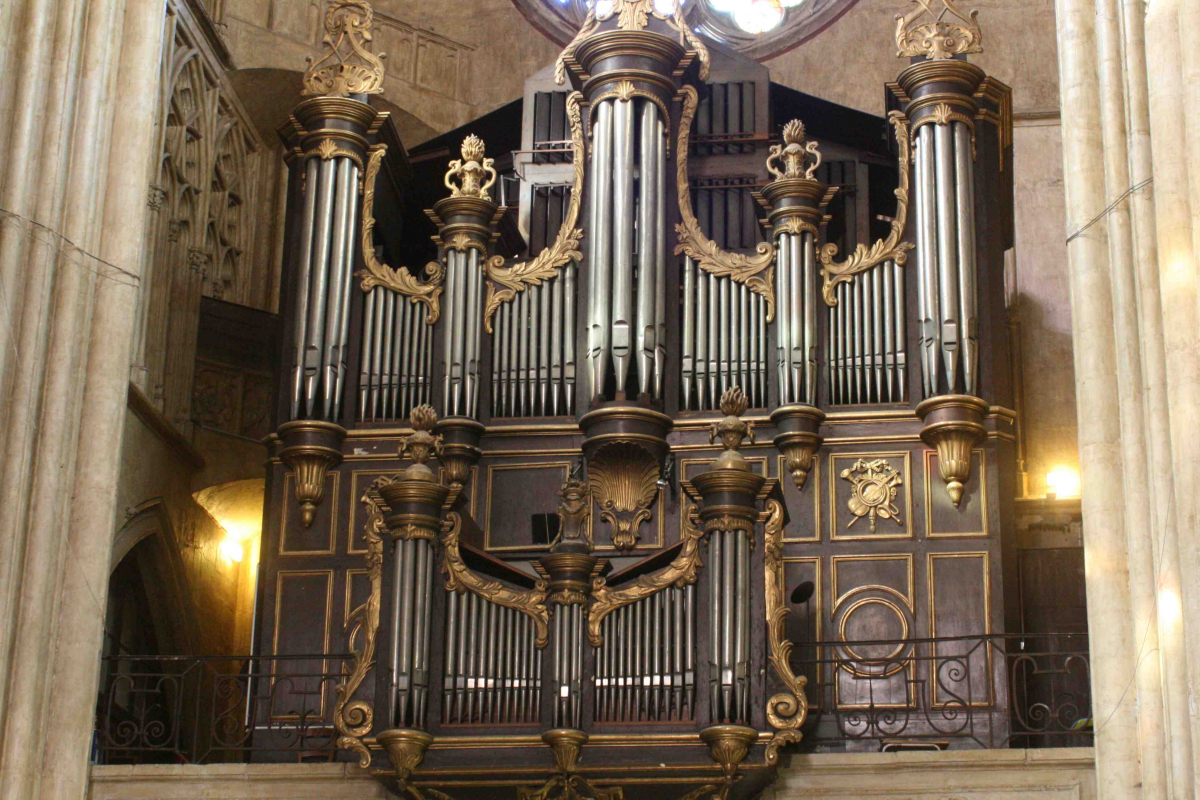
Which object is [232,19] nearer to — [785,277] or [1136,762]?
[785,277]

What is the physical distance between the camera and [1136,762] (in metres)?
10.3

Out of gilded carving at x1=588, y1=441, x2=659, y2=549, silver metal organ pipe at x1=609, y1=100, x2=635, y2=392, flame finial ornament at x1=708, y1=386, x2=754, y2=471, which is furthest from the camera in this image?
silver metal organ pipe at x1=609, y1=100, x2=635, y2=392

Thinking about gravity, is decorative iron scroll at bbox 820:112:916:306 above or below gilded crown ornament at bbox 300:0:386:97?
below

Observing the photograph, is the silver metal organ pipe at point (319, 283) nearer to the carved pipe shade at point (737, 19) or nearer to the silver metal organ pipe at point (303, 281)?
the silver metal organ pipe at point (303, 281)

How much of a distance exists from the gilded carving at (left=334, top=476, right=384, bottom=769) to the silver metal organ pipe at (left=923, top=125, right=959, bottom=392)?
3711 millimetres

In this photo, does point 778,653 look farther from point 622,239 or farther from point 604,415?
point 622,239

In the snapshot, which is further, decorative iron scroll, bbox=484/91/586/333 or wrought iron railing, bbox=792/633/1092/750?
decorative iron scroll, bbox=484/91/586/333

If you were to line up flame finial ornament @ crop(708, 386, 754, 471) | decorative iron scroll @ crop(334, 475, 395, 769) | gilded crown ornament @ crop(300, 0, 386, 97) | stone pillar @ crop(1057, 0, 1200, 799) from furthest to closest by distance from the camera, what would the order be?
gilded crown ornament @ crop(300, 0, 386, 97) < flame finial ornament @ crop(708, 386, 754, 471) < decorative iron scroll @ crop(334, 475, 395, 769) < stone pillar @ crop(1057, 0, 1200, 799)

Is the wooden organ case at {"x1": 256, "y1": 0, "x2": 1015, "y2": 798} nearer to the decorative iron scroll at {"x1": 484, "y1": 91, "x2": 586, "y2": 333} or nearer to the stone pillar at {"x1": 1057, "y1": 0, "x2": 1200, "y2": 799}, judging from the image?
the decorative iron scroll at {"x1": 484, "y1": 91, "x2": 586, "y2": 333}

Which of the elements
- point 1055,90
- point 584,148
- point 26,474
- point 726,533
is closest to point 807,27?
point 1055,90

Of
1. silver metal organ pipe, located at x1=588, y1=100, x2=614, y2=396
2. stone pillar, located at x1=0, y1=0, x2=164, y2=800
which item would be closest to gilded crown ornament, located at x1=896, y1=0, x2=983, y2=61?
silver metal organ pipe, located at x1=588, y1=100, x2=614, y2=396

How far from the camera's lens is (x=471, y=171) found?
14031 millimetres

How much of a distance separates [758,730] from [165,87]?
6.95 metres

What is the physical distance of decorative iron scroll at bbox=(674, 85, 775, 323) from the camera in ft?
44.7
